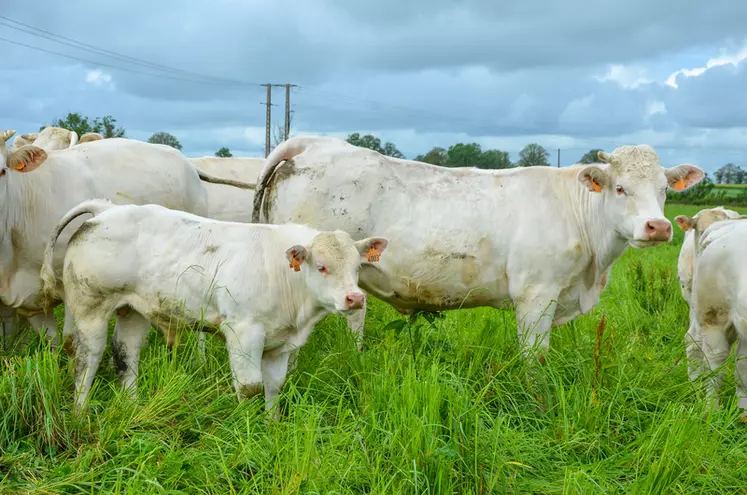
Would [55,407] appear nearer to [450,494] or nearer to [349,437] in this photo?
[349,437]

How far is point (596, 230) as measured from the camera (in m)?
6.41

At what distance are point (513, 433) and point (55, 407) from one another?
2.82 metres

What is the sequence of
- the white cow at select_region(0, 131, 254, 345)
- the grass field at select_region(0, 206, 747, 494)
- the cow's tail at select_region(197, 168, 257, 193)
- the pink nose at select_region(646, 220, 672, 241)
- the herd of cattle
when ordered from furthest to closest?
the cow's tail at select_region(197, 168, 257, 193) < the white cow at select_region(0, 131, 254, 345) < the pink nose at select_region(646, 220, 672, 241) < the herd of cattle < the grass field at select_region(0, 206, 747, 494)

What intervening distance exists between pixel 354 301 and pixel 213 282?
1059mm

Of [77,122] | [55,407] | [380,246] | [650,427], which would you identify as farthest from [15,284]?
[77,122]

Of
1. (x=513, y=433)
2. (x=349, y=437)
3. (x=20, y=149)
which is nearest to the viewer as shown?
(x=349, y=437)

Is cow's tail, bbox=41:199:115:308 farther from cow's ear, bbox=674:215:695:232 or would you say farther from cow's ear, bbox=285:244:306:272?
cow's ear, bbox=674:215:695:232

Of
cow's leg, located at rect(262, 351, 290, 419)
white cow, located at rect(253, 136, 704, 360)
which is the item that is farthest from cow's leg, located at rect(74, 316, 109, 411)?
white cow, located at rect(253, 136, 704, 360)

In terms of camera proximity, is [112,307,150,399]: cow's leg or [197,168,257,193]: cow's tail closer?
[112,307,150,399]: cow's leg

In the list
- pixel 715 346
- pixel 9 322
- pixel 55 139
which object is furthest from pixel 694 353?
pixel 55 139

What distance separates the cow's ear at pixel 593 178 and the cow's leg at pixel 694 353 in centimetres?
150

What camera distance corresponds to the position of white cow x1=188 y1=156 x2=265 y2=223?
1009cm

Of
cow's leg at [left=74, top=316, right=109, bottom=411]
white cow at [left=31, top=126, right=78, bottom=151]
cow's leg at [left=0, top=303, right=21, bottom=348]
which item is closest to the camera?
cow's leg at [left=74, top=316, right=109, bottom=411]

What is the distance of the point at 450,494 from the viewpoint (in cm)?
398
